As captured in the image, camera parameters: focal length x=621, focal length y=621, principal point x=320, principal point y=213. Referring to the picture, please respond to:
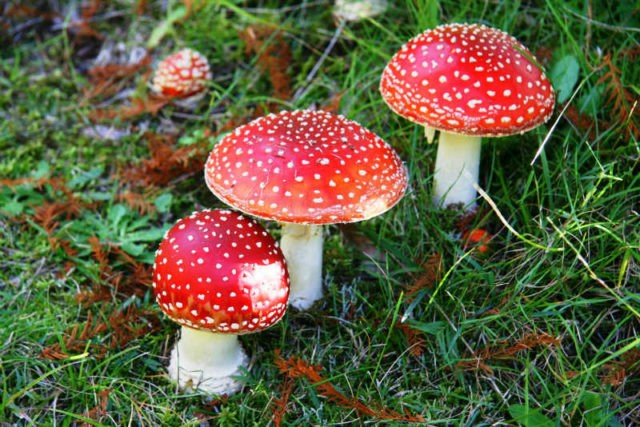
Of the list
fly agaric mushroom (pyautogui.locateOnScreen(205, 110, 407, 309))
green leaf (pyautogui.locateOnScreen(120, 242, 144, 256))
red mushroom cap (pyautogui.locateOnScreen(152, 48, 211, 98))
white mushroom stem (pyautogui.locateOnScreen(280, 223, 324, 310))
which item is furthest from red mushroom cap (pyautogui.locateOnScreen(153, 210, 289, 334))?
red mushroom cap (pyautogui.locateOnScreen(152, 48, 211, 98))

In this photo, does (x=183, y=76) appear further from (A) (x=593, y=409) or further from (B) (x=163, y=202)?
(A) (x=593, y=409)

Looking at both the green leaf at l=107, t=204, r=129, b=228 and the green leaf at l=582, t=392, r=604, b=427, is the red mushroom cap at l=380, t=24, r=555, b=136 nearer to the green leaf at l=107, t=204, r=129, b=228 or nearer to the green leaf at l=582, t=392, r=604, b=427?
the green leaf at l=582, t=392, r=604, b=427

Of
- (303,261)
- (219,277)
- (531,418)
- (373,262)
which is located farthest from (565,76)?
(219,277)

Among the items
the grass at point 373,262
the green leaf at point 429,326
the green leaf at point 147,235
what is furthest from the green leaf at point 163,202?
the green leaf at point 429,326

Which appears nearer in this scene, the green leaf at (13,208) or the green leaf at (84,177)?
the green leaf at (13,208)

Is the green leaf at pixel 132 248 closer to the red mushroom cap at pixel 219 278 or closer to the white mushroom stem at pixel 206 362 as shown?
the white mushroom stem at pixel 206 362
